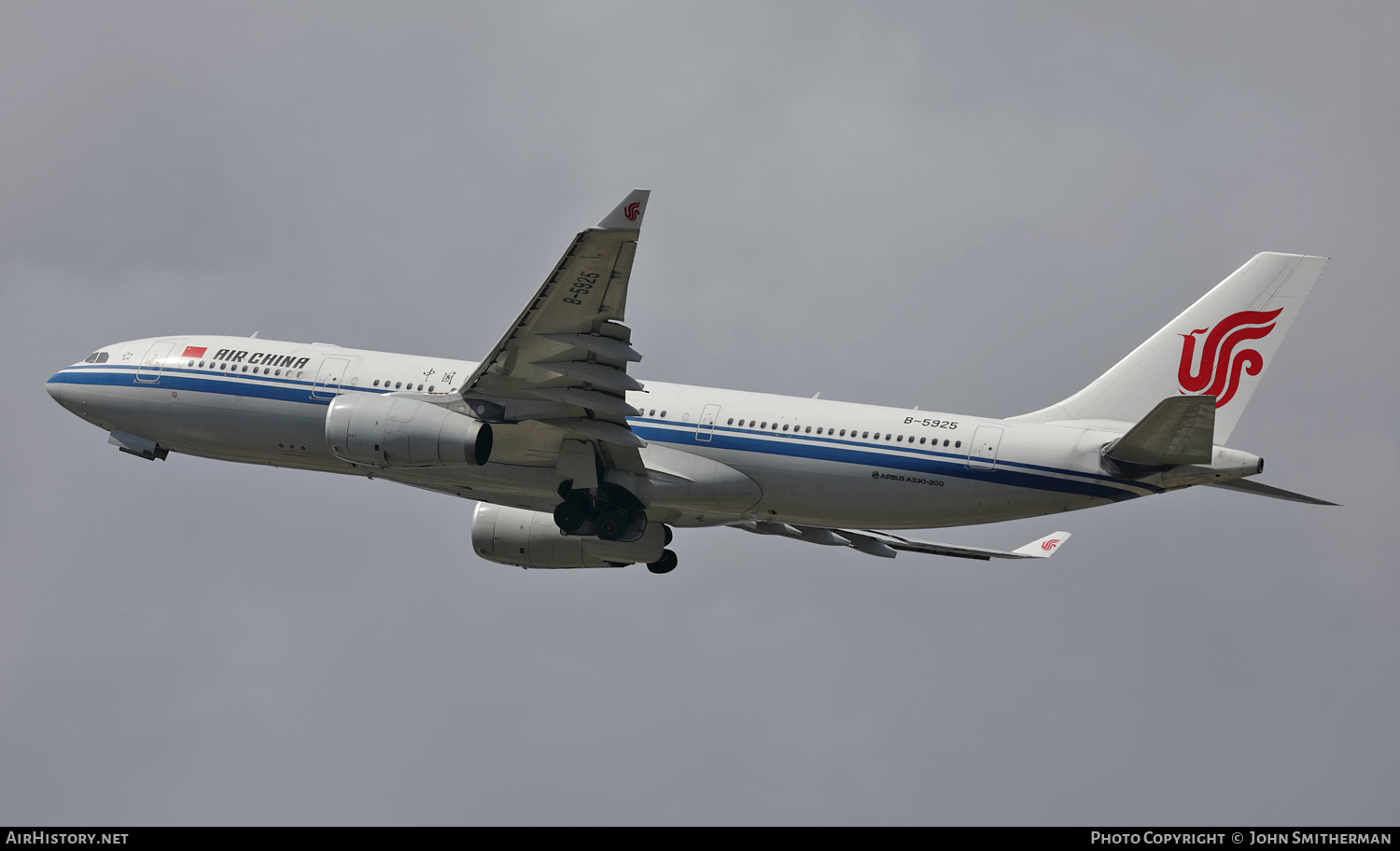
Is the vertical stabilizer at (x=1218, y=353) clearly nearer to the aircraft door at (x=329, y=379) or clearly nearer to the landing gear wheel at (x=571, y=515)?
the landing gear wheel at (x=571, y=515)

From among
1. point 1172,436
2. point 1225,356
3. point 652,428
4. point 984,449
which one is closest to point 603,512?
point 652,428

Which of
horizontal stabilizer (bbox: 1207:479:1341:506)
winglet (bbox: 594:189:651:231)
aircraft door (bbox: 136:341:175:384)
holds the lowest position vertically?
horizontal stabilizer (bbox: 1207:479:1341:506)

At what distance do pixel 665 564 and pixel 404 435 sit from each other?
9795 mm

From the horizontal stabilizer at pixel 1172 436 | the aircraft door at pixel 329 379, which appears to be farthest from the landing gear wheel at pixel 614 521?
the horizontal stabilizer at pixel 1172 436

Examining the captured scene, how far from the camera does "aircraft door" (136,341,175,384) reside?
4566 cm

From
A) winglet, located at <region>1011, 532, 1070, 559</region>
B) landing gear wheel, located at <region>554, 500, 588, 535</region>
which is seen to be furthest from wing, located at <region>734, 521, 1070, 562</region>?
landing gear wheel, located at <region>554, 500, 588, 535</region>

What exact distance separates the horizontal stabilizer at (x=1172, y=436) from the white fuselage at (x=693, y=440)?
3.08ft

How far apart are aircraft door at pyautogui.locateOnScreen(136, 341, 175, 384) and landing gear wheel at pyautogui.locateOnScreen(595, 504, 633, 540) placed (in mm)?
13012

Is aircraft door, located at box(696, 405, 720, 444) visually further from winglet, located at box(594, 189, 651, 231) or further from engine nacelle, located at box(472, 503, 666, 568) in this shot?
winglet, located at box(594, 189, 651, 231)

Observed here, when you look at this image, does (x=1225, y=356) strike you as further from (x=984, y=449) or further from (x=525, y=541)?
(x=525, y=541)

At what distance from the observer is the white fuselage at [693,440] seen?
4012cm

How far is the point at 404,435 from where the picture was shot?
39719 mm
